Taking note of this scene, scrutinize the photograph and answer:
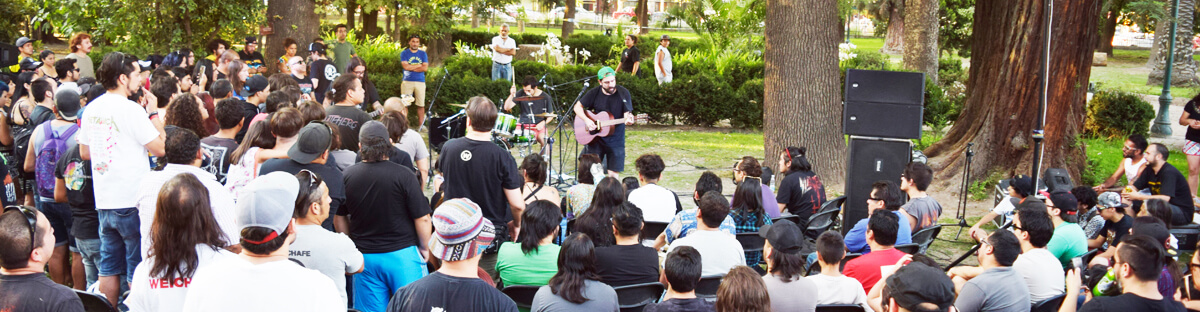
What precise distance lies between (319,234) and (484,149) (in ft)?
5.05

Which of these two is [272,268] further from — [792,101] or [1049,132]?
[1049,132]

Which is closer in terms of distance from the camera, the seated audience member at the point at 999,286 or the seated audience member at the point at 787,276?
the seated audience member at the point at 787,276

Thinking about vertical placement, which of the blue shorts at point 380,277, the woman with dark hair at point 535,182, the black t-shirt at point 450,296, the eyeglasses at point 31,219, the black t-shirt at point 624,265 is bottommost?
the blue shorts at point 380,277

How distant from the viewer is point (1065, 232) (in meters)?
5.30

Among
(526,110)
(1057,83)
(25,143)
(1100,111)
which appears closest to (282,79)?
(25,143)

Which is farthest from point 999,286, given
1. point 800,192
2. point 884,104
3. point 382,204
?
point 884,104

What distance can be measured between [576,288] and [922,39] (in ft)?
67.1

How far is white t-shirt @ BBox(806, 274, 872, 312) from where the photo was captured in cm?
411

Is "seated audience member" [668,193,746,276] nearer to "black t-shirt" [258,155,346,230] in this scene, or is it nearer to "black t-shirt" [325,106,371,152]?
"black t-shirt" [258,155,346,230]

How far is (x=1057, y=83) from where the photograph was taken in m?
8.91

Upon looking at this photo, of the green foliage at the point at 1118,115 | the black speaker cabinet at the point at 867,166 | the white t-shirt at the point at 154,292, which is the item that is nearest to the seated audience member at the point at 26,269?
the white t-shirt at the point at 154,292

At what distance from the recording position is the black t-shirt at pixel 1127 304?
3629 mm

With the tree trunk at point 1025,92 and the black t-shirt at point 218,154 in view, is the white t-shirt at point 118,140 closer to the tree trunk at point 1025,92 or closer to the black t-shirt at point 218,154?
the black t-shirt at point 218,154

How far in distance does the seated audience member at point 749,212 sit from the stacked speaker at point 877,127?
2128mm
